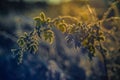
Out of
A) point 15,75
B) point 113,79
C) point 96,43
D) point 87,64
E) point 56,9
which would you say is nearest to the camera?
point 96,43

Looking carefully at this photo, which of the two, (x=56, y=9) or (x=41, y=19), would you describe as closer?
(x=41, y=19)

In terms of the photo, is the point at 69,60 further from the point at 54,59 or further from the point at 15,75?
the point at 15,75

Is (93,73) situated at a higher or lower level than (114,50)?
lower

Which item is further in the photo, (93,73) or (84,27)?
(93,73)

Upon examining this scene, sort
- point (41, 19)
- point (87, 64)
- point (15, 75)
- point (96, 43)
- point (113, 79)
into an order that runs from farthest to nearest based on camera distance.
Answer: point (87, 64) → point (113, 79) → point (15, 75) → point (96, 43) → point (41, 19)

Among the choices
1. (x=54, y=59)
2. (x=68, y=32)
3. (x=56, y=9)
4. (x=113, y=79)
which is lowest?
(x=113, y=79)

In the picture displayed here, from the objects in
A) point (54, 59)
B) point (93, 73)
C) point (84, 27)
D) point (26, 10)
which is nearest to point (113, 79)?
point (93, 73)

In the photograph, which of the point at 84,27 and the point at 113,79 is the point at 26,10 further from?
the point at 84,27

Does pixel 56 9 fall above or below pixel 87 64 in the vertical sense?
above

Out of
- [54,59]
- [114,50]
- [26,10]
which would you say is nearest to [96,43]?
[114,50]

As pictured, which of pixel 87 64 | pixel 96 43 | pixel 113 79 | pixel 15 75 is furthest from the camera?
pixel 87 64
